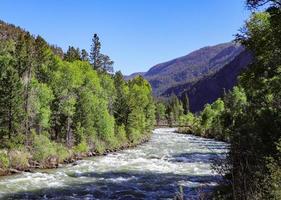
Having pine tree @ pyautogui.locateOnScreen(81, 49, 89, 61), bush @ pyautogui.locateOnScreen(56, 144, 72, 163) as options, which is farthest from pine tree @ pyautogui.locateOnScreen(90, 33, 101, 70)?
bush @ pyautogui.locateOnScreen(56, 144, 72, 163)

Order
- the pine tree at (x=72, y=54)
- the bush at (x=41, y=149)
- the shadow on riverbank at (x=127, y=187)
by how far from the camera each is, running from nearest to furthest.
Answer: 1. the shadow on riverbank at (x=127, y=187)
2. the bush at (x=41, y=149)
3. the pine tree at (x=72, y=54)

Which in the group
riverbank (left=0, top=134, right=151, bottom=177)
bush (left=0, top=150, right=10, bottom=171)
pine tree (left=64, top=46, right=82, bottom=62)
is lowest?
riverbank (left=0, top=134, right=151, bottom=177)

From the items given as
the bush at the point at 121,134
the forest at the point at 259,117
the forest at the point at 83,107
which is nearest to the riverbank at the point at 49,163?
the forest at the point at 83,107

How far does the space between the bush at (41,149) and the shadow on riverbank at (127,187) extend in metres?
9.26

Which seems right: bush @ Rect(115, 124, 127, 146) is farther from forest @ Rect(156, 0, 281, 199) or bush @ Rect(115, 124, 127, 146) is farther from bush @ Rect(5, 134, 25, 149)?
forest @ Rect(156, 0, 281, 199)

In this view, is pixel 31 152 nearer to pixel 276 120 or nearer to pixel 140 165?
pixel 140 165

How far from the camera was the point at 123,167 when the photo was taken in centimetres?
4903

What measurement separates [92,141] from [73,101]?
7202mm

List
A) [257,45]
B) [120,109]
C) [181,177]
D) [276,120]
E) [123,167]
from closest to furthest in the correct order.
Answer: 1. [257,45]
2. [276,120]
3. [181,177]
4. [123,167]
5. [120,109]

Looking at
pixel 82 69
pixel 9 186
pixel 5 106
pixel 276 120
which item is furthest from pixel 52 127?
pixel 276 120

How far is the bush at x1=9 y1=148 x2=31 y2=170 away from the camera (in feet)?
151

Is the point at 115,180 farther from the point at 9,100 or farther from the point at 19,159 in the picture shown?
the point at 9,100

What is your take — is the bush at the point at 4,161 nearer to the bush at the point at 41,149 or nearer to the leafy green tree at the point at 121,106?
the bush at the point at 41,149

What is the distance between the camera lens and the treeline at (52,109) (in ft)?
164
